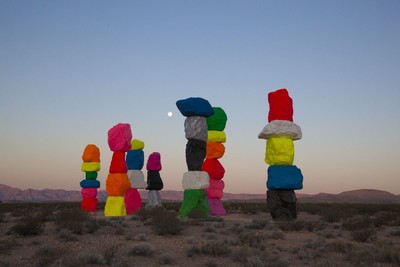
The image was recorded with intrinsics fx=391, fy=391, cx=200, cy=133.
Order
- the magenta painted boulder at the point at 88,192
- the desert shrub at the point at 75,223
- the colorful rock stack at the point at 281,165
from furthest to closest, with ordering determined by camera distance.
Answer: the magenta painted boulder at the point at 88,192 < the colorful rock stack at the point at 281,165 < the desert shrub at the point at 75,223

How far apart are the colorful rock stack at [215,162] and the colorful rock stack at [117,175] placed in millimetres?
4675

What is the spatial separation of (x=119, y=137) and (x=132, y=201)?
425 centimetres

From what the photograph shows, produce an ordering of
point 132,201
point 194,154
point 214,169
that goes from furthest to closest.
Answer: point 132,201
point 214,169
point 194,154

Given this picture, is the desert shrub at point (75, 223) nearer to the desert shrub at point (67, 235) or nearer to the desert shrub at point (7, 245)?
the desert shrub at point (67, 235)

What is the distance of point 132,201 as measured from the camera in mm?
23766

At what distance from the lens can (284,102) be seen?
59.6ft

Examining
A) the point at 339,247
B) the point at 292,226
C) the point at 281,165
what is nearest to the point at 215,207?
the point at 281,165

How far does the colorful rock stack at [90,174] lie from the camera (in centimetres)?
2731

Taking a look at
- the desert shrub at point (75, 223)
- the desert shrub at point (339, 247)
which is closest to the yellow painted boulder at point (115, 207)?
the desert shrub at point (75, 223)

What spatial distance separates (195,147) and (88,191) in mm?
11752

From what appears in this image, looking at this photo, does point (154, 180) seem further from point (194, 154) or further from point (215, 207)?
point (194, 154)

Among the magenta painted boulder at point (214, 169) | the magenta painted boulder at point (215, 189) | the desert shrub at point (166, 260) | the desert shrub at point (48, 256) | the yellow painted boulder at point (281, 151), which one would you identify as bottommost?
the desert shrub at point (166, 260)

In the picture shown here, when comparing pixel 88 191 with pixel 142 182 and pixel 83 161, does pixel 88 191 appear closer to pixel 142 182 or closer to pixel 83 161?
pixel 83 161

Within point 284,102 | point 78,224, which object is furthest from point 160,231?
point 284,102
